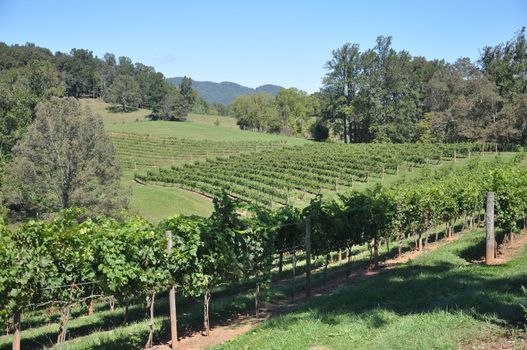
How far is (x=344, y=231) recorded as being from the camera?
12734mm

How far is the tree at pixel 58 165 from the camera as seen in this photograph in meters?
33.1

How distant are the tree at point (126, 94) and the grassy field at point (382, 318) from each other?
4840 inches

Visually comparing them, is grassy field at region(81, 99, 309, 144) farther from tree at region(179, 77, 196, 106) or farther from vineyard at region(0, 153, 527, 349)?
vineyard at region(0, 153, 527, 349)

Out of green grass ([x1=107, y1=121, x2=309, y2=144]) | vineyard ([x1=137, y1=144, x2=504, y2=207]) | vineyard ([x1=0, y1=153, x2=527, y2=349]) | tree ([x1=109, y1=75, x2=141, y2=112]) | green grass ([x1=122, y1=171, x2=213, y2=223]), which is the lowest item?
green grass ([x1=122, y1=171, x2=213, y2=223])

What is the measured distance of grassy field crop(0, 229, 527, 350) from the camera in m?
6.15

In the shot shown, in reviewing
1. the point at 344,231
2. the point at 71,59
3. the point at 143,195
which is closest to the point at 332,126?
the point at 143,195

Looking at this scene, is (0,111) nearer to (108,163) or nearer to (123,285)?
(108,163)

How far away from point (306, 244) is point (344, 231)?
2.30 metres

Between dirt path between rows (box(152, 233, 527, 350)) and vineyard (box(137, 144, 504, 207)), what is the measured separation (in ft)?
83.6

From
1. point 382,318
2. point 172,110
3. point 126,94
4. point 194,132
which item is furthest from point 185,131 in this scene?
point 382,318

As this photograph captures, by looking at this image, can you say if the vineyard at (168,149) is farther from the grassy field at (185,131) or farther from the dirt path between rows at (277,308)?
the dirt path between rows at (277,308)

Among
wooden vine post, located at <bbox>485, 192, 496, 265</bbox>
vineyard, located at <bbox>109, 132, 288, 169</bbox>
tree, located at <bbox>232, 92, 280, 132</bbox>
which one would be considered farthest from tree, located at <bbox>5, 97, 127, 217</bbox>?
tree, located at <bbox>232, 92, 280, 132</bbox>

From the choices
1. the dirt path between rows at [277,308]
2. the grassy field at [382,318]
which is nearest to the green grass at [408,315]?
the grassy field at [382,318]

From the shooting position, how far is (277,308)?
9.92 metres
